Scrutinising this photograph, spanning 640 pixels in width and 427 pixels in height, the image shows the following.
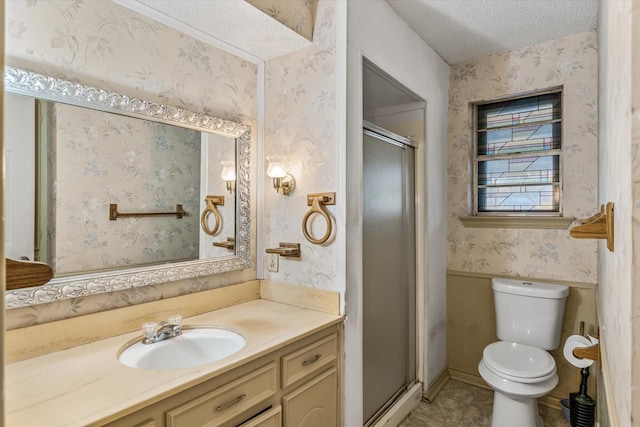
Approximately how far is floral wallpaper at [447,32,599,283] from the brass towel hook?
4.76ft

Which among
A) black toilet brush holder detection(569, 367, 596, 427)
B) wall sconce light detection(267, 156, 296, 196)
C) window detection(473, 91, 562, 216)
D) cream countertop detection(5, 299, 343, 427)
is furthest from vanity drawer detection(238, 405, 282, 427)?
window detection(473, 91, 562, 216)

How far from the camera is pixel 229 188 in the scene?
6.15 feet

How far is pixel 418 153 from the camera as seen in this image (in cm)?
253

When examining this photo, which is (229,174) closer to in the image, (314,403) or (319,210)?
(319,210)

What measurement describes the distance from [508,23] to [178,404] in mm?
2656

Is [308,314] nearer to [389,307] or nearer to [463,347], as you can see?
[389,307]

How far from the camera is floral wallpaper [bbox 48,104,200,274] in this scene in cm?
130

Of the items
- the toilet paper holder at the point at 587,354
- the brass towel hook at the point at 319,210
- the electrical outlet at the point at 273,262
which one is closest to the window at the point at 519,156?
the toilet paper holder at the point at 587,354

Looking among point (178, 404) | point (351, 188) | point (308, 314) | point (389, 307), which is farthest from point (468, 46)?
point (178, 404)

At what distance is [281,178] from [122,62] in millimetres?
862

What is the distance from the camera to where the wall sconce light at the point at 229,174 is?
6.09 ft

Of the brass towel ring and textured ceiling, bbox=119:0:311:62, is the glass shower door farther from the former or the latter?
the brass towel ring

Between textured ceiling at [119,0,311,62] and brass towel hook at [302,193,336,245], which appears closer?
textured ceiling at [119,0,311,62]

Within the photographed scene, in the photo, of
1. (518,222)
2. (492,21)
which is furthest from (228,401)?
(492,21)
